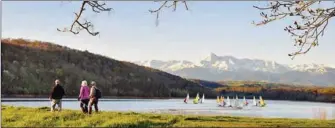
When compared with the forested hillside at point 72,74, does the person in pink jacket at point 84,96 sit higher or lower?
lower

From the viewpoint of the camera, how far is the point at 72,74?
279ft

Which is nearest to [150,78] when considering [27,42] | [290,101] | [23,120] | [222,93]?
[222,93]

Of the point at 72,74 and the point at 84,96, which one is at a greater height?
the point at 72,74

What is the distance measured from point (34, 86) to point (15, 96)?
Answer: 5.53 meters

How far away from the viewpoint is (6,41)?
338ft

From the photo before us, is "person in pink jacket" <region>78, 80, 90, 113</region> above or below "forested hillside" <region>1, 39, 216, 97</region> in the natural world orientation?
below

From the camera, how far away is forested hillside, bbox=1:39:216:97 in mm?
78688

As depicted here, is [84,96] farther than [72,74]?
No

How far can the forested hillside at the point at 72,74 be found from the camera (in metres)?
78.7

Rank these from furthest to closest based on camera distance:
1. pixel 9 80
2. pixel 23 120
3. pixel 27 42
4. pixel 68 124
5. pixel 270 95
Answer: pixel 27 42
pixel 9 80
pixel 270 95
pixel 23 120
pixel 68 124

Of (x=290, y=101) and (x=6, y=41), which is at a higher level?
(x=6, y=41)

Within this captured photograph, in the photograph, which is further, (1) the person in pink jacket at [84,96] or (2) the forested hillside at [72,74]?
(2) the forested hillside at [72,74]

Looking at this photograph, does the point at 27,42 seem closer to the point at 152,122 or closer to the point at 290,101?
the point at 290,101

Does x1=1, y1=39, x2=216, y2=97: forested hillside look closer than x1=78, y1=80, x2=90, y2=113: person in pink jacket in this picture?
No
